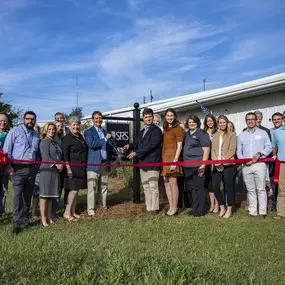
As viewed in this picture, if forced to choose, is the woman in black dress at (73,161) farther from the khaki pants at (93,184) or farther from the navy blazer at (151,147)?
the navy blazer at (151,147)

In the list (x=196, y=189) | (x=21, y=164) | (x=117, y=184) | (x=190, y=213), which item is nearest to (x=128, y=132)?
(x=196, y=189)

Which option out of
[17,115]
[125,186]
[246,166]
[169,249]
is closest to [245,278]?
[169,249]

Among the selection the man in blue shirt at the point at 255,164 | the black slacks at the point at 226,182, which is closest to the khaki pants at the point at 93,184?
the black slacks at the point at 226,182

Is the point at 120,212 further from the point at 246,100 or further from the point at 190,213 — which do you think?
the point at 246,100

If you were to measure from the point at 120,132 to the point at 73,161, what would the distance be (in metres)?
1.83

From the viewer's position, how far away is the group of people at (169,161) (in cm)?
599

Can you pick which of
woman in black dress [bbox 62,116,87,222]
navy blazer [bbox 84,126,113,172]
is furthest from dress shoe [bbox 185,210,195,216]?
woman in black dress [bbox 62,116,87,222]

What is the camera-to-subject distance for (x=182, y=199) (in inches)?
288

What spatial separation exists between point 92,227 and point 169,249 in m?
1.70

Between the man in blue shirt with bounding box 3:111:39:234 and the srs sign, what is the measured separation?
2.33 metres

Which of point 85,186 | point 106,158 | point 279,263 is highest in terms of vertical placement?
point 106,158

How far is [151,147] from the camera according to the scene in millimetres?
6582

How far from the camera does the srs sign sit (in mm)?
7762

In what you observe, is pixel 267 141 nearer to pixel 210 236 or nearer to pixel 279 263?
pixel 210 236
